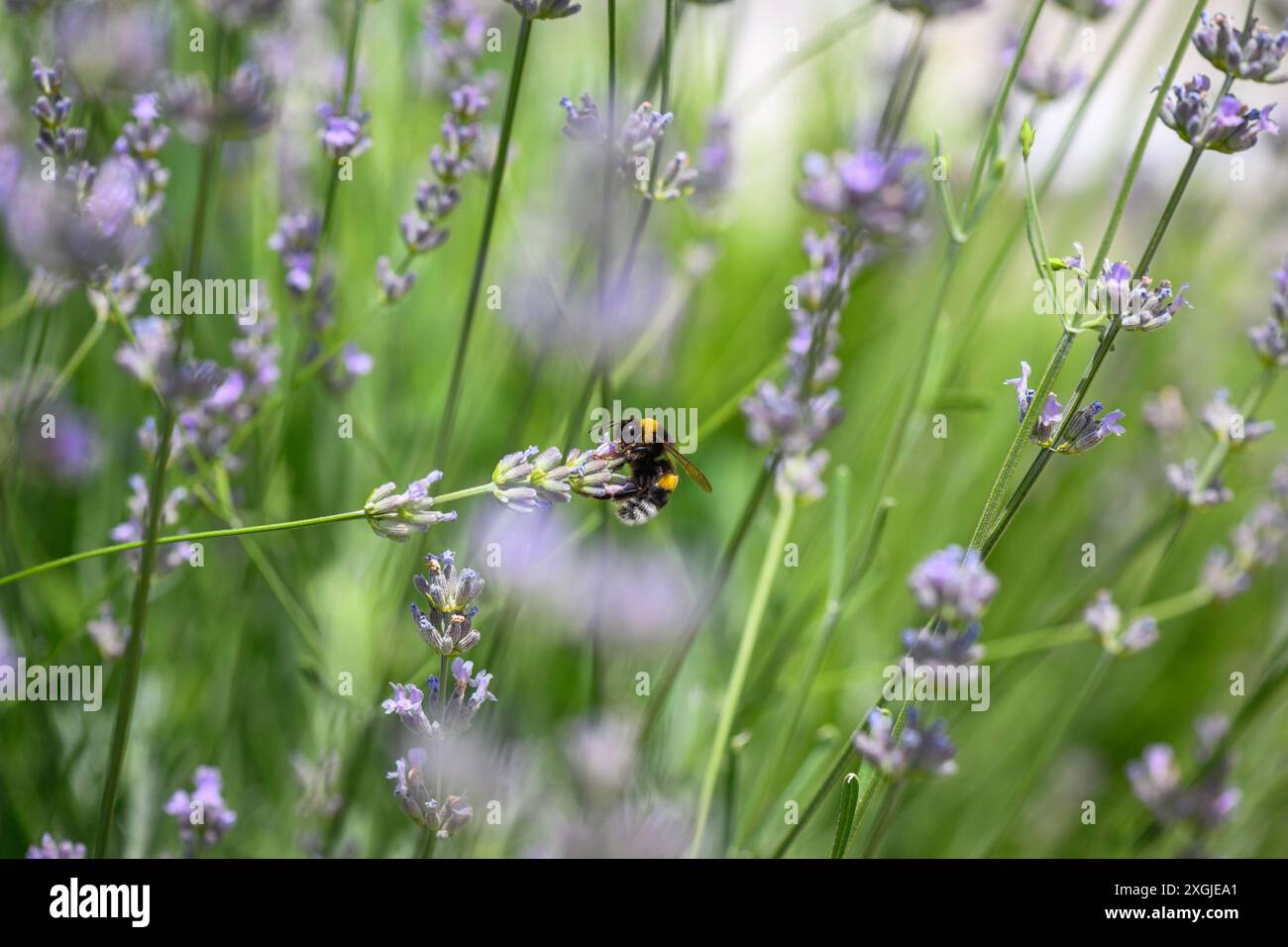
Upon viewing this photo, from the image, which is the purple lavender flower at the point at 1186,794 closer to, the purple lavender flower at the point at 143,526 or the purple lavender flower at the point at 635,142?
the purple lavender flower at the point at 635,142

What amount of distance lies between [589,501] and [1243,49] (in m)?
1.08

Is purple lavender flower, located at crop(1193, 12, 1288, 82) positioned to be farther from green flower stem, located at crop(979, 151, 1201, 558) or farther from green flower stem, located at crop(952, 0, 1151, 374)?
green flower stem, located at crop(952, 0, 1151, 374)

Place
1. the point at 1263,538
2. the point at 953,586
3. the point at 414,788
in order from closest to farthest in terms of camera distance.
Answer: the point at 953,586 → the point at 414,788 → the point at 1263,538

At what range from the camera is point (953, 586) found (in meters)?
0.78

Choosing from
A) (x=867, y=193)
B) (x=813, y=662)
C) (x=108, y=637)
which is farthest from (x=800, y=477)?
(x=108, y=637)

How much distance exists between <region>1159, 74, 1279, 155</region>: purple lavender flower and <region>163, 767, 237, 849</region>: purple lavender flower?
100 cm

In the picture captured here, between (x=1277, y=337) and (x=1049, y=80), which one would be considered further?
(x=1049, y=80)

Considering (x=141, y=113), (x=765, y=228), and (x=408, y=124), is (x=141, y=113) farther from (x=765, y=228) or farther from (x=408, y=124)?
(x=765, y=228)

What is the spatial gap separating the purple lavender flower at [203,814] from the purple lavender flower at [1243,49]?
3.50ft

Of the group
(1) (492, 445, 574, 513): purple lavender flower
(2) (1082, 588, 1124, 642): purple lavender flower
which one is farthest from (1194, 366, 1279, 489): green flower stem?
(1) (492, 445, 574, 513): purple lavender flower

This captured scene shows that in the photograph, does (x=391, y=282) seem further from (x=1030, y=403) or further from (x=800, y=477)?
(x=1030, y=403)

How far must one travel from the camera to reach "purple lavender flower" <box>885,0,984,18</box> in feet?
3.69
